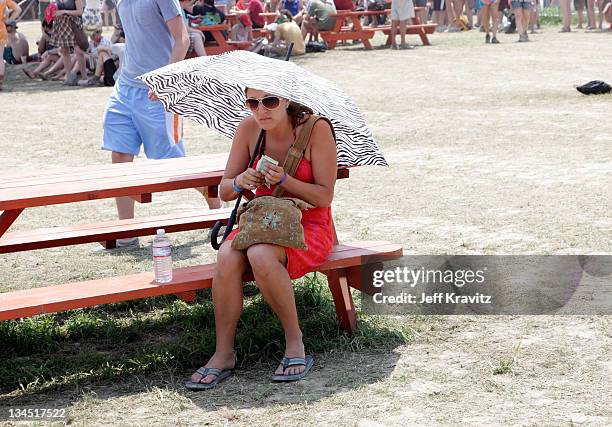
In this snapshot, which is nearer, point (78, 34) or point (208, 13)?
point (78, 34)

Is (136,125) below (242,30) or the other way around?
the other way around

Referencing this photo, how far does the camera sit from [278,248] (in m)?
4.46

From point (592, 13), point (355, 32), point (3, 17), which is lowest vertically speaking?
point (592, 13)

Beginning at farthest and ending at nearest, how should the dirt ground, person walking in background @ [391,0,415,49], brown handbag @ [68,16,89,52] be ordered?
1. person walking in background @ [391,0,415,49]
2. brown handbag @ [68,16,89,52]
3. the dirt ground

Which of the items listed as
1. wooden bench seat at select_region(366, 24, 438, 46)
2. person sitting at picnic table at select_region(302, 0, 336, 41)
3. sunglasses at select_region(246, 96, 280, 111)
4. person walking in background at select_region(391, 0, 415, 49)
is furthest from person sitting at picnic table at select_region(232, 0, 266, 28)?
sunglasses at select_region(246, 96, 280, 111)

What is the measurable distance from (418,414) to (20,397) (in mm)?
1675

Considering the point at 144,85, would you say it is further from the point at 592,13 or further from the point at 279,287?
the point at 592,13

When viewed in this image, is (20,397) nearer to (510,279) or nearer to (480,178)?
(510,279)

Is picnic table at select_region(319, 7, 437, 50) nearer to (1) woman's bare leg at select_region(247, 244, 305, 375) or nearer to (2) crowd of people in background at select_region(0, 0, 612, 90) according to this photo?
(2) crowd of people in background at select_region(0, 0, 612, 90)

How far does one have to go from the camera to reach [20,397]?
434 centimetres

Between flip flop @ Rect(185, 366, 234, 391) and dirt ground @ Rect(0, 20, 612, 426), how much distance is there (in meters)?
0.04

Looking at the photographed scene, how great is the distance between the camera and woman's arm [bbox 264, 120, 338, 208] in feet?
15.0

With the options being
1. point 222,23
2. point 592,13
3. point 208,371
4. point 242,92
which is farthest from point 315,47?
point 208,371

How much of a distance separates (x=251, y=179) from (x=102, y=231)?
56.6 inches
